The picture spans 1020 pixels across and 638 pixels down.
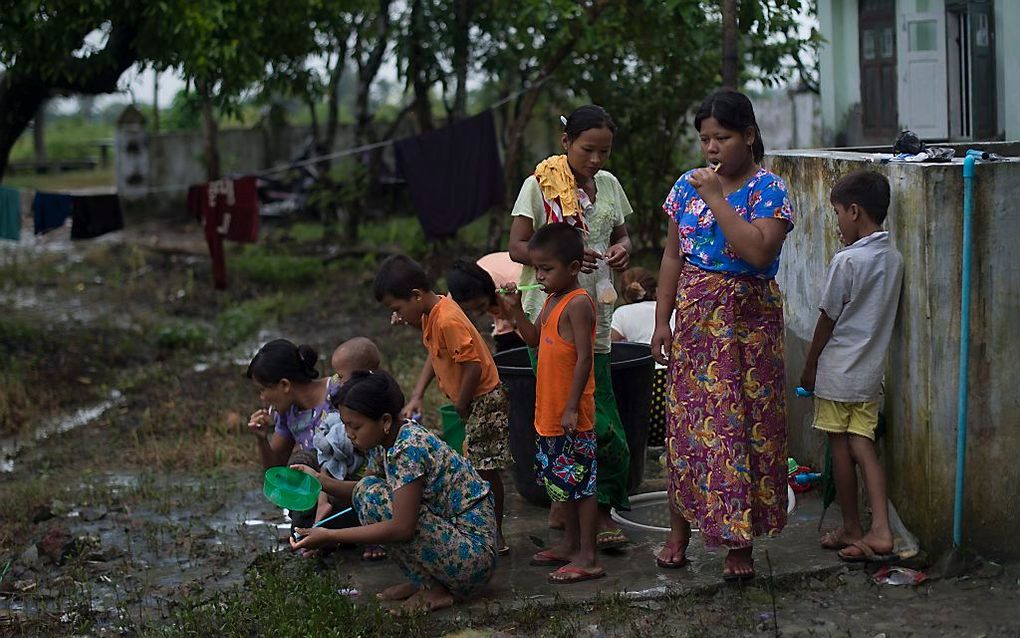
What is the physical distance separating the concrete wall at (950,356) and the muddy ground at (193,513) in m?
0.25

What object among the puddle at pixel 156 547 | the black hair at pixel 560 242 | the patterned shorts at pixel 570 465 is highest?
the black hair at pixel 560 242

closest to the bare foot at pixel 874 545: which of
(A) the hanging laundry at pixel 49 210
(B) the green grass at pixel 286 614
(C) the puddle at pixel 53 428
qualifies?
(B) the green grass at pixel 286 614

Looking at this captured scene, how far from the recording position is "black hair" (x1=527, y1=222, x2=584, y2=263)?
174 inches

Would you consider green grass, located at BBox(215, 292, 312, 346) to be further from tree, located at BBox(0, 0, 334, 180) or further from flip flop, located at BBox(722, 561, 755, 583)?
flip flop, located at BBox(722, 561, 755, 583)

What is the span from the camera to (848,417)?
4504mm

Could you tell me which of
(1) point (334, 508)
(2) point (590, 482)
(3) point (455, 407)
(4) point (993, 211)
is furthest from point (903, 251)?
(1) point (334, 508)

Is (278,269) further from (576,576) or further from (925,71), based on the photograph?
(576,576)

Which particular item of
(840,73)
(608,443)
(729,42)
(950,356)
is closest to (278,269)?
(840,73)

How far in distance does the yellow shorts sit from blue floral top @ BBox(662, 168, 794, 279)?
0.61 metres

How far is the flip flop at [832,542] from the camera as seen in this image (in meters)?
4.59

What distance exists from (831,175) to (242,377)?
5.69 meters

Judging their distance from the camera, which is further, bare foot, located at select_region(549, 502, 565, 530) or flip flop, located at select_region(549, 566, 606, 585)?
bare foot, located at select_region(549, 502, 565, 530)

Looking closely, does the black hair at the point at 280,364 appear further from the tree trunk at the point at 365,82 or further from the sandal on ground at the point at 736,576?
the tree trunk at the point at 365,82

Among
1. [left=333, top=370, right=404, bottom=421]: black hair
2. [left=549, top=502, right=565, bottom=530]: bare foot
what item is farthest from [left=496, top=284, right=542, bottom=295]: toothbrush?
[left=549, top=502, right=565, bottom=530]: bare foot
